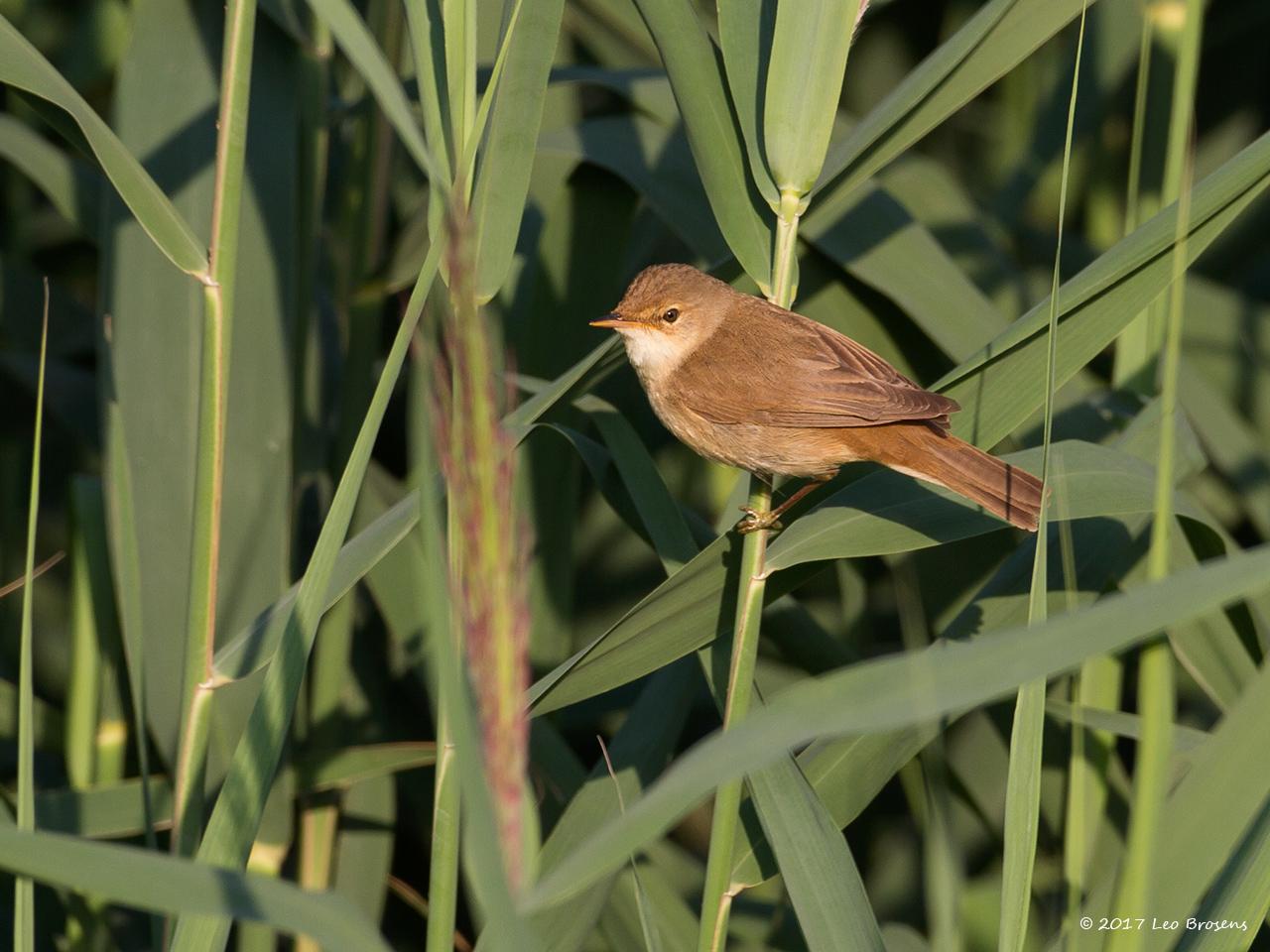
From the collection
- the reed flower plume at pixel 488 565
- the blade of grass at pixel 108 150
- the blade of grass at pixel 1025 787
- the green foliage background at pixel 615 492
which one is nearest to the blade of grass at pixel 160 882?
the green foliage background at pixel 615 492

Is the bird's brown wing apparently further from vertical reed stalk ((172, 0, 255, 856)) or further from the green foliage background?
vertical reed stalk ((172, 0, 255, 856))

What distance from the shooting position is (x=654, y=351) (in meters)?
2.32

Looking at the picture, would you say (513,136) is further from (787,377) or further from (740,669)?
(787,377)

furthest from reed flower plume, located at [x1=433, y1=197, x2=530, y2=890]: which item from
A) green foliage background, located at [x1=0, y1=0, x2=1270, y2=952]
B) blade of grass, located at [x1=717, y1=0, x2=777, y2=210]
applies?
blade of grass, located at [x1=717, y1=0, x2=777, y2=210]

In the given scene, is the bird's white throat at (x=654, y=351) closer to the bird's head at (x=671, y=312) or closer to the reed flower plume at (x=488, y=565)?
the bird's head at (x=671, y=312)

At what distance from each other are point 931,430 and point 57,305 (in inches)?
81.5

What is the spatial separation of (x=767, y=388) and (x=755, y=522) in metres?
0.46

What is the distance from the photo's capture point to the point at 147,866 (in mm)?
911

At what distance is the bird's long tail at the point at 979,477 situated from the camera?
1762 mm

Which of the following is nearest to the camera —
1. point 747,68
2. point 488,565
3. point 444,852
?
point 488,565

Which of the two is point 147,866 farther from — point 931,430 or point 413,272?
point 413,272

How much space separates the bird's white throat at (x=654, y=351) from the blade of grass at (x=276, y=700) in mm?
950

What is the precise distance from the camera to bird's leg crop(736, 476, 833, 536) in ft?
5.84

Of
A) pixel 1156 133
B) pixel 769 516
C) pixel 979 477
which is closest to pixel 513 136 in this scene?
pixel 769 516
